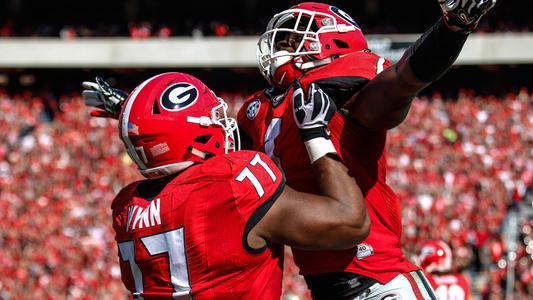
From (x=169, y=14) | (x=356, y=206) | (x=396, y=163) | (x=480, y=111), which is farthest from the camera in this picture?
(x=169, y=14)

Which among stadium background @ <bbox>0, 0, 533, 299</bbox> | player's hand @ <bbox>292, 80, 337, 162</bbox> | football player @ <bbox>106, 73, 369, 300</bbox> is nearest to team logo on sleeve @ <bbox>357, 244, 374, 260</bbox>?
football player @ <bbox>106, 73, 369, 300</bbox>

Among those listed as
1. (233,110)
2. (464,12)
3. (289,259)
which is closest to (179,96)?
(464,12)

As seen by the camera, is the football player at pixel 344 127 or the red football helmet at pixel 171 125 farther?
the football player at pixel 344 127

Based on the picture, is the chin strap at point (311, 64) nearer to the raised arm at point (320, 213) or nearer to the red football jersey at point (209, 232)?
the raised arm at point (320, 213)

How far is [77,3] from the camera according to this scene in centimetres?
2717

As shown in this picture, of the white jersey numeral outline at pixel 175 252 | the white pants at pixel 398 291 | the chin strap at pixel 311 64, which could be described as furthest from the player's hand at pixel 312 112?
the white pants at pixel 398 291

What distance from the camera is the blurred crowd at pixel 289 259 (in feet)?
42.5

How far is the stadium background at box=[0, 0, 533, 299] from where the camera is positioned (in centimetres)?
1359

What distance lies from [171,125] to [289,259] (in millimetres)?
9998

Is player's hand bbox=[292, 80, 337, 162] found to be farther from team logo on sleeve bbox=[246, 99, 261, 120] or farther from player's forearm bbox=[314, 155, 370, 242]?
team logo on sleeve bbox=[246, 99, 261, 120]

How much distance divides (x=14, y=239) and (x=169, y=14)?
42.2 ft

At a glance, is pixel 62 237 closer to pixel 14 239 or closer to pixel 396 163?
pixel 14 239

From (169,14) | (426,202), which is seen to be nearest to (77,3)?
(169,14)

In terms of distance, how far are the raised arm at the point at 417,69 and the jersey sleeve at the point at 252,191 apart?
1.77 feet
